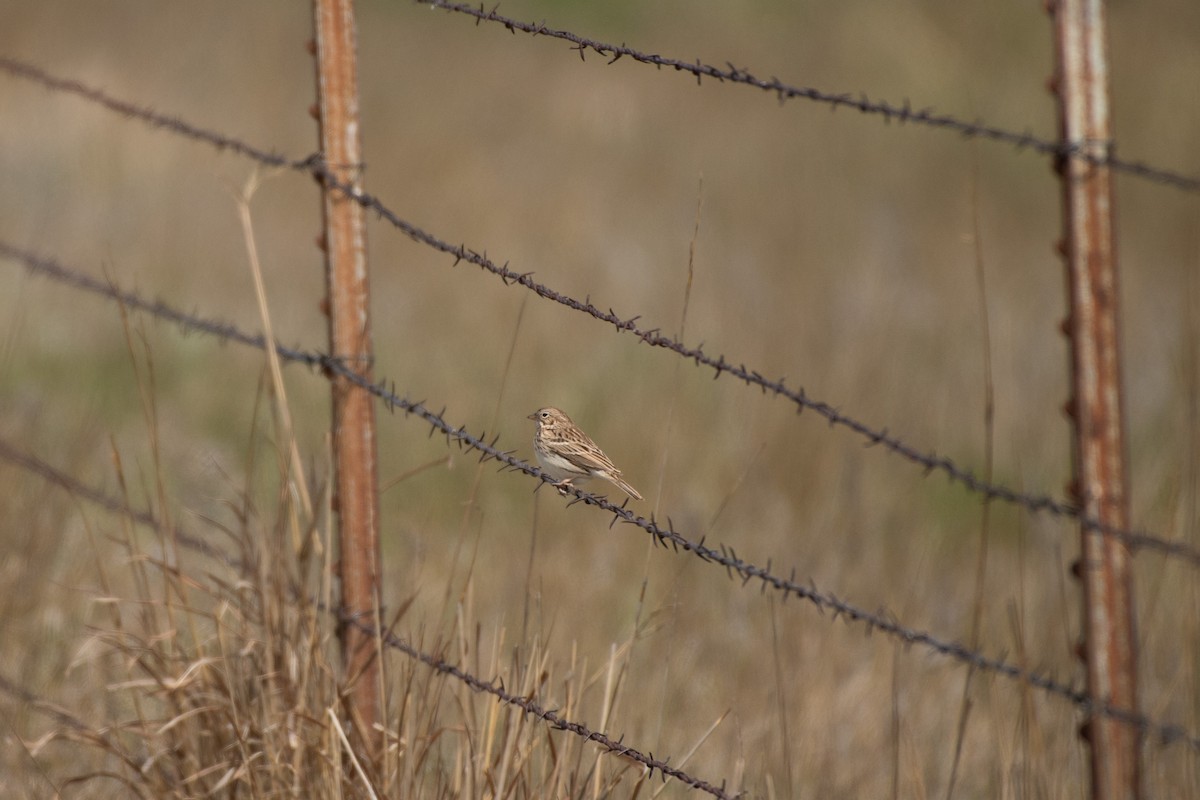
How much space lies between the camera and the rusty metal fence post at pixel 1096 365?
2.19 metres

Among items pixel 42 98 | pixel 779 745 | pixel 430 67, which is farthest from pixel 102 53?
pixel 779 745

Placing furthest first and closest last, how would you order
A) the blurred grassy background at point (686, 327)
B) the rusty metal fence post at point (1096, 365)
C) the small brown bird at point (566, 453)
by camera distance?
the blurred grassy background at point (686, 327), the small brown bird at point (566, 453), the rusty metal fence post at point (1096, 365)

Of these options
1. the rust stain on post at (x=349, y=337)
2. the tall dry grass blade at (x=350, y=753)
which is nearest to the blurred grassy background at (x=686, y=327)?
the rust stain on post at (x=349, y=337)

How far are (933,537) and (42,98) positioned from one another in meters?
8.88

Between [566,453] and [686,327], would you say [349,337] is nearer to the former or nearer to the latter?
[566,453]

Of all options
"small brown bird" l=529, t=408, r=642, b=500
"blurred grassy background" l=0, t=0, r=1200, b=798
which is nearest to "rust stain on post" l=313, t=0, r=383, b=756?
"blurred grassy background" l=0, t=0, r=1200, b=798

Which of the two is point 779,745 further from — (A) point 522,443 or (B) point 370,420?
(A) point 522,443

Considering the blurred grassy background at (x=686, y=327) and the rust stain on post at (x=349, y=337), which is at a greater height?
the blurred grassy background at (x=686, y=327)

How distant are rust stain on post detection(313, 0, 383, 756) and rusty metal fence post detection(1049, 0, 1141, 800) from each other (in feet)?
4.32

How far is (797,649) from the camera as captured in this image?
4.41 metres

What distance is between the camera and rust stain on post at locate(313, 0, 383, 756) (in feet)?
9.08

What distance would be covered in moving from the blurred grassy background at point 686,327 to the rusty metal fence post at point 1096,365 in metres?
0.15

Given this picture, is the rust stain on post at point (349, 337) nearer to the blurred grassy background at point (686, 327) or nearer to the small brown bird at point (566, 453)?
the blurred grassy background at point (686, 327)

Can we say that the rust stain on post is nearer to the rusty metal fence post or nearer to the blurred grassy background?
the blurred grassy background
